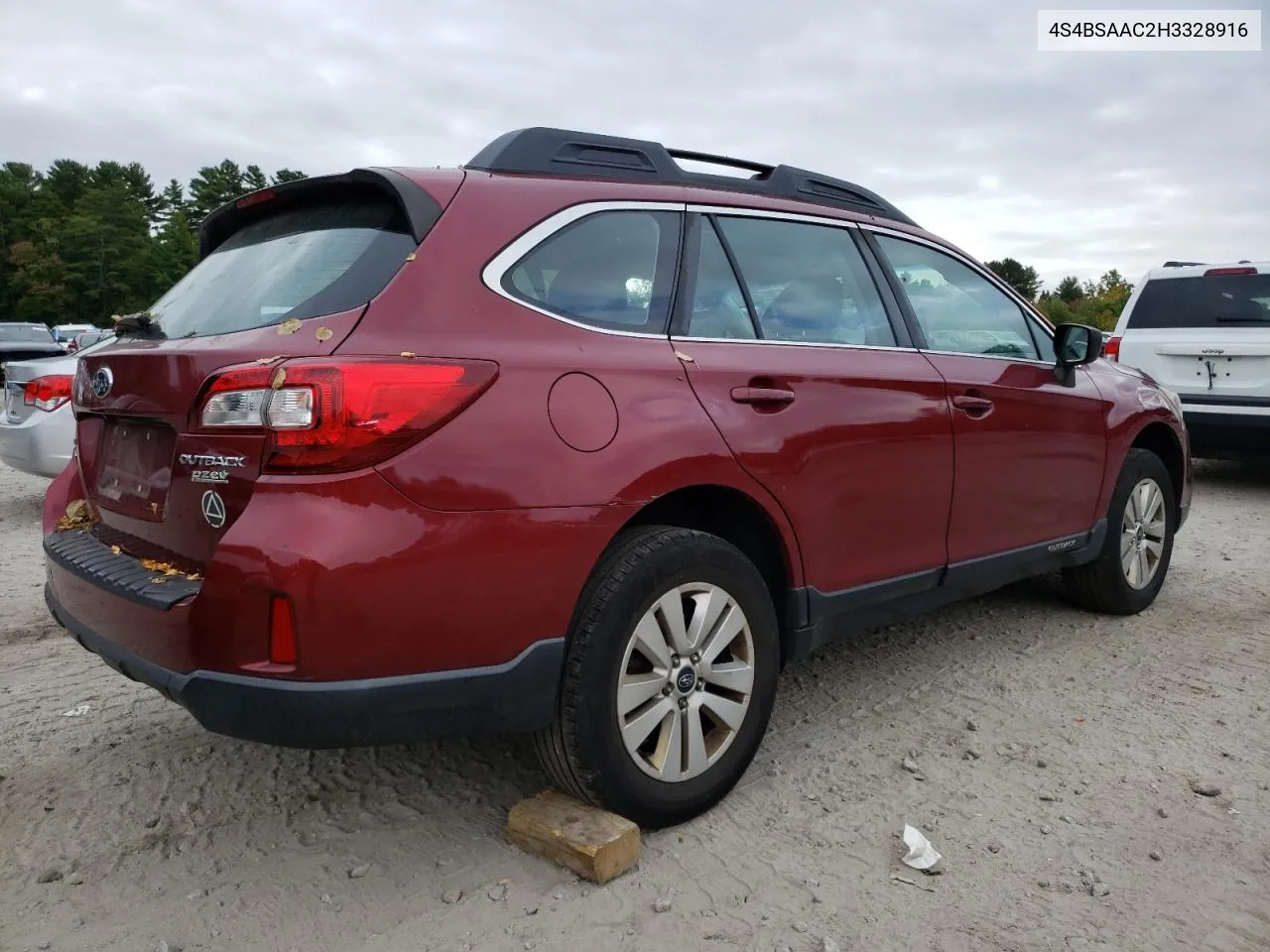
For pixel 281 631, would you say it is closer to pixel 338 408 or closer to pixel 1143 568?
pixel 338 408

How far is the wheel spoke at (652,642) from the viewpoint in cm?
252

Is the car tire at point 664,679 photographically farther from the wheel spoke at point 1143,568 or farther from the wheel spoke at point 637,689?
the wheel spoke at point 1143,568

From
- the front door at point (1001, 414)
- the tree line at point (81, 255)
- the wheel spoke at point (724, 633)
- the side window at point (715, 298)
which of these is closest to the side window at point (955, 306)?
the front door at point (1001, 414)

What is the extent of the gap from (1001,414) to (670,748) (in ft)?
6.33

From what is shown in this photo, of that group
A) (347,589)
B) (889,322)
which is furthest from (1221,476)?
(347,589)

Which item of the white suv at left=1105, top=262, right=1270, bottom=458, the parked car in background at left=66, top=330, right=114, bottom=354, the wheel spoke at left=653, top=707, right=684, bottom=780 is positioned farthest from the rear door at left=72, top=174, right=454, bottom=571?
the white suv at left=1105, top=262, right=1270, bottom=458

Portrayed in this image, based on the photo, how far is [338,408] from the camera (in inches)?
83.0

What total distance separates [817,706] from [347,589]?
2038 millimetres

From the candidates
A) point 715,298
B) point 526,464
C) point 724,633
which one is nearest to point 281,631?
point 526,464

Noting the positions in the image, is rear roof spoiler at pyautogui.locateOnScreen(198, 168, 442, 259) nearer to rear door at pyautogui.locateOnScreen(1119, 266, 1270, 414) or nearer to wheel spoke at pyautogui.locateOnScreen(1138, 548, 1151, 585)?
wheel spoke at pyautogui.locateOnScreen(1138, 548, 1151, 585)

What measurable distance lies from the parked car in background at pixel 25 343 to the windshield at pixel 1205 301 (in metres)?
15.4

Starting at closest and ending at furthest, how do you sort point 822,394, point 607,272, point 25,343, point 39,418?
point 607,272 < point 822,394 < point 39,418 < point 25,343

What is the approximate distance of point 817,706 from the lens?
358cm

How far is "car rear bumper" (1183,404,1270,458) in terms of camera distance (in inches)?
304
